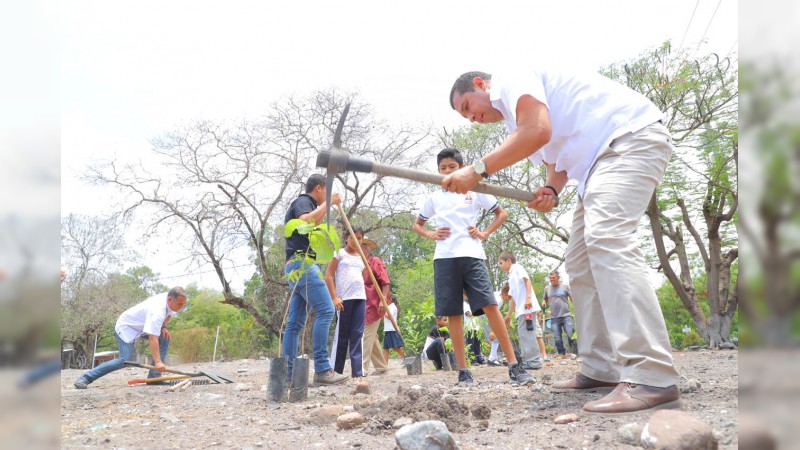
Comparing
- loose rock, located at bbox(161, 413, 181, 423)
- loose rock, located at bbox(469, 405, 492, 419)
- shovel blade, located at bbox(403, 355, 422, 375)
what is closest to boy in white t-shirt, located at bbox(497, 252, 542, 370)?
shovel blade, located at bbox(403, 355, 422, 375)

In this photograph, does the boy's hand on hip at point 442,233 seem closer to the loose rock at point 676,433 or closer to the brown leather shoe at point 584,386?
the brown leather shoe at point 584,386

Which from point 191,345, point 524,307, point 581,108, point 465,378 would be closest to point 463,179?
point 581,108

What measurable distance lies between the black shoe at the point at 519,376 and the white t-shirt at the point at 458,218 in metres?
0.91

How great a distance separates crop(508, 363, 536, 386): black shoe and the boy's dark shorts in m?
0.49

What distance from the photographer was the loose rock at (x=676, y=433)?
5.81 ft

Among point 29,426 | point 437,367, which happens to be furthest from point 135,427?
point 437,367

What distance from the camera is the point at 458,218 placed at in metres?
4.70

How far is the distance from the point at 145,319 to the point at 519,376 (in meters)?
4.92

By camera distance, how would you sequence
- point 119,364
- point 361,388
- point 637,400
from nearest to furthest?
point 637,400
point 361,388
point 119,364

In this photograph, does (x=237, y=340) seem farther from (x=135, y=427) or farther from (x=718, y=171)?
(x=135, y=427)

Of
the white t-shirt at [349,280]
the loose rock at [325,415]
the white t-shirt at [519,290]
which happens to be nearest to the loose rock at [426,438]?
the loose rock at [325,415]

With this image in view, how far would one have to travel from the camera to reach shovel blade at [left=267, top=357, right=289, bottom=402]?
12.7 ft

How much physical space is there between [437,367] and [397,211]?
1093 cm

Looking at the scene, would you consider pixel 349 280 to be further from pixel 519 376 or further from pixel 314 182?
pixel 519 376
